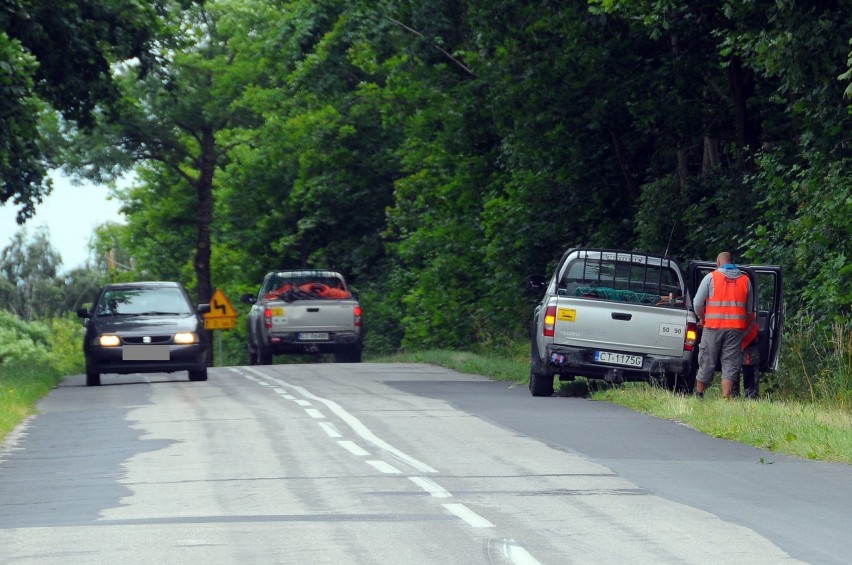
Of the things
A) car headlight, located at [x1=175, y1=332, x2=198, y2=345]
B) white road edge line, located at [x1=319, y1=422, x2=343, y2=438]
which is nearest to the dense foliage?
car headlight, located at [x1=175, y1=332, x2=198, y2=345]

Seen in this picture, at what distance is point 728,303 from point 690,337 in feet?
2.95

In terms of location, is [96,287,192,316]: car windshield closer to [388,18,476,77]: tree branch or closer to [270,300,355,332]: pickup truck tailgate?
[270,300,355,332]: pickup truck tailgate

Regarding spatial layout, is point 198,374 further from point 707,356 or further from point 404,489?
point 404,489

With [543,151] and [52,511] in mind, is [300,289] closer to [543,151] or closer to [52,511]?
[543,151]

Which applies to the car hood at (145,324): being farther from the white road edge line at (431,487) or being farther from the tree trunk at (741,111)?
the white road edge line at (431,487)

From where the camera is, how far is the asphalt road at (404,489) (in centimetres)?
779

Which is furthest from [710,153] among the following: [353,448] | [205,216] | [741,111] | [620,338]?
[205,216]

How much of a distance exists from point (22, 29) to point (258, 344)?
9.56 meters

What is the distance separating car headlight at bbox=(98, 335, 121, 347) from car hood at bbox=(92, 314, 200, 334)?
0.32 feet

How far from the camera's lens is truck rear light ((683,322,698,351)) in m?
18.1

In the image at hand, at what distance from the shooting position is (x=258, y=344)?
3142cm

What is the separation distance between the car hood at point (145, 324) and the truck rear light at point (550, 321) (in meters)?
6.91

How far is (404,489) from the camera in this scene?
33.1ft

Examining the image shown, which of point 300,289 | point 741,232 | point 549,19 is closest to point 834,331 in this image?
point 741,232
